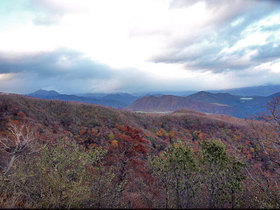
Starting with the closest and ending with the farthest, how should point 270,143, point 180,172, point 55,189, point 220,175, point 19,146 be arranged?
point 55,189
point 220,175
point 270,143
point 180,172
point 19,146

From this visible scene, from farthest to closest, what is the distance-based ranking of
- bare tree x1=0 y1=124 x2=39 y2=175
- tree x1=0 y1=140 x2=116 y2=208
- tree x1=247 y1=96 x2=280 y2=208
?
bare tree x1=0 y1=124 x2=39 y2=175 → tree x1=247 y1=96 x2=280 y2=208 → tree x1=0 y1=140 x2=116 y2=208

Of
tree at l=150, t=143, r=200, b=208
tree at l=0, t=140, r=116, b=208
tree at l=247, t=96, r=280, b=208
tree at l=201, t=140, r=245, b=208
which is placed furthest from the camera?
tree at l=150, t=143, r=200, b=208

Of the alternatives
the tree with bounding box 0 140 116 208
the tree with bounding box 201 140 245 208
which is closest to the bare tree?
the tree with bounding box 0 140 116 208

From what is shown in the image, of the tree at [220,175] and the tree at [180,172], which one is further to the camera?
the tree at [180,172]

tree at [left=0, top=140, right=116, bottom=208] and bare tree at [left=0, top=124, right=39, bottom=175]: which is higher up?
bare tree at [left=0, top=124, right=39, bottom=175]

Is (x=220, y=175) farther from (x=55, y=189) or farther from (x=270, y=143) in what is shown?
(x=55, y=189)

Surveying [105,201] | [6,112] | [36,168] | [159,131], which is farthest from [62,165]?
[159,131]

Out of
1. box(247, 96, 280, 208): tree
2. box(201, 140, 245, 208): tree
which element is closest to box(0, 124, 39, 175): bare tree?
box(201, 140, 245, 208): tree

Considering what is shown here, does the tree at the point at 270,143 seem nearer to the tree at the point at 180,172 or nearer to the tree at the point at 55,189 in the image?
the tree at the point at 180,172

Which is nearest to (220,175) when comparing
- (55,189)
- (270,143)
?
(270,143)

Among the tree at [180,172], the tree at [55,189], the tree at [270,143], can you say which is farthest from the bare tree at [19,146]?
the tree at [270,143]

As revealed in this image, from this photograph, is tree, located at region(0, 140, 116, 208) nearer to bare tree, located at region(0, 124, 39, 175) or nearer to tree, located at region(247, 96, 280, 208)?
bare tree, located at region(0, 124, 39, 175)

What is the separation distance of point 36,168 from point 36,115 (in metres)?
57.8

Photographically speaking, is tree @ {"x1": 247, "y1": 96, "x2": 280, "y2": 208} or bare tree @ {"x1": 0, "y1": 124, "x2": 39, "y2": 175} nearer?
tree @ {"x1": 247, "y1": 96, "x2": 280, "y2": 208}
